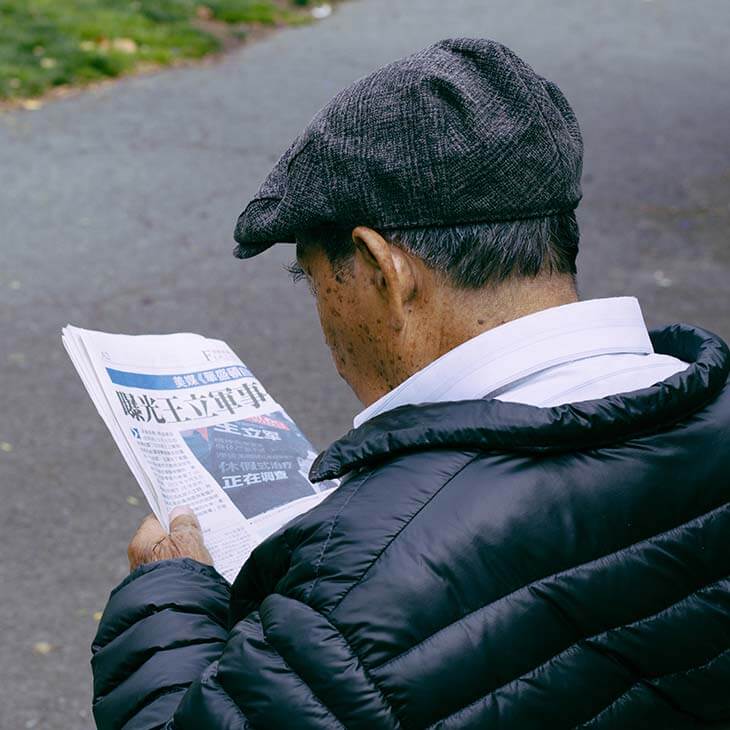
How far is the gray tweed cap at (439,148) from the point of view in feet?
4.08

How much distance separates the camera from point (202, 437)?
5.95 feet

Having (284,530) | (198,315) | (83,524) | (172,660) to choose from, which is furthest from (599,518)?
(198,315)

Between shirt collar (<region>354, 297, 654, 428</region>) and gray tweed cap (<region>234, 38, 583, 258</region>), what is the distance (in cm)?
13

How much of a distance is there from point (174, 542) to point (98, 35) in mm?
6265

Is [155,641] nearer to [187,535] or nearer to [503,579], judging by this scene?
[187,535]

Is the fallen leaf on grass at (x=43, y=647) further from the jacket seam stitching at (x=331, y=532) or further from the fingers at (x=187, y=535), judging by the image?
the jacket seam stitching at (x=331, y=532)


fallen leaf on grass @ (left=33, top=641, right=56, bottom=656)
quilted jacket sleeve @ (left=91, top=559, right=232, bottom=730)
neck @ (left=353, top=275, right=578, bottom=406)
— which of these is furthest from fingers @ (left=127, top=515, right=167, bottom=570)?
fallen leaf on grass @ (left=33, top=641, right=56, bottom=656)

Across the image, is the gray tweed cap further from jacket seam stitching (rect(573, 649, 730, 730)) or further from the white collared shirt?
jacket seam stitching (rect(573, 649, 730, 730))

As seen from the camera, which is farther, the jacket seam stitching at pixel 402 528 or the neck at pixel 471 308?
the neck at pixel 471 308

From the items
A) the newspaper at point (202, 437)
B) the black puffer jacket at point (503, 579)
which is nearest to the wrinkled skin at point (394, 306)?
the black puffer jacket at point (503, 579)

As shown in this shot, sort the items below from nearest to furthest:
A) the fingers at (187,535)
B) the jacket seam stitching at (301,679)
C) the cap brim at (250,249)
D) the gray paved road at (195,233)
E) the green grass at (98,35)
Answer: the jacket seam stitching at (301,679)
the cap brim at (250,249)
the fingers at (187,535)
the gray paved road at (195,233)
the green grass at (98,35)

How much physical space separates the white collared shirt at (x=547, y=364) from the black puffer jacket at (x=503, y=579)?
0.06 metres

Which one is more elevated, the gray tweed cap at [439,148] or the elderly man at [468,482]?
the gray tweed cap at [439,148]

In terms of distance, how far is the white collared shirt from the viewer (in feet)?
4.00
